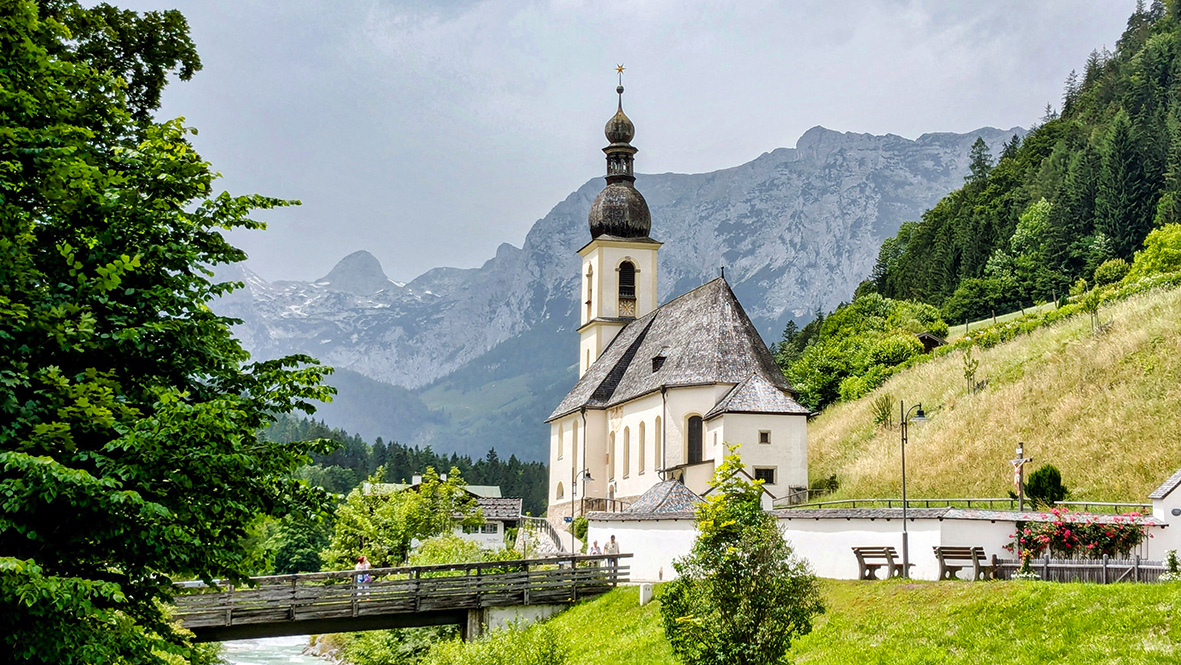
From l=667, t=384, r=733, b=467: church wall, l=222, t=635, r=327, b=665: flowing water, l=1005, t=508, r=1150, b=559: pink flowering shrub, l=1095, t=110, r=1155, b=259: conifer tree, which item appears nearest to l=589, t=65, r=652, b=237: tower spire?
l=667, t=384, r=733, b=467: church wall

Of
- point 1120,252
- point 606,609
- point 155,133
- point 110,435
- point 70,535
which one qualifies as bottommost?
point 606,609

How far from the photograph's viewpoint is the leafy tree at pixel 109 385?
10766 millimetres

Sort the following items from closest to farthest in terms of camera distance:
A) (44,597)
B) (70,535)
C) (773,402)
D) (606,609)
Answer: (44,597) < (70,535) < (606,609) < (773,402)

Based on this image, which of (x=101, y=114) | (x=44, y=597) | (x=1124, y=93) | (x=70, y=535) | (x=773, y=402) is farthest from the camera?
(x=1124, y=93)

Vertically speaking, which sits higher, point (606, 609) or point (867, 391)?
point (867, 391)

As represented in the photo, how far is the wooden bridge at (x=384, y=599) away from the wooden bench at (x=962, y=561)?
43.0ft

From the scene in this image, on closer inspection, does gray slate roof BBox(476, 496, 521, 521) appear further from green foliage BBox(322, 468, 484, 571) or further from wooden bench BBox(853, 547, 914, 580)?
wooden bench BBox(853, 547, 914, 580)

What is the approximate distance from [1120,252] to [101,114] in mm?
75788

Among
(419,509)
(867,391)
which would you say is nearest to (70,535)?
(419,509)

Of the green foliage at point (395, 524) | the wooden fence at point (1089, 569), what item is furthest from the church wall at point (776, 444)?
the wooden fence at point (1089, 569)

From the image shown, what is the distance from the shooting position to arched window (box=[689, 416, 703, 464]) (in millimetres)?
43406

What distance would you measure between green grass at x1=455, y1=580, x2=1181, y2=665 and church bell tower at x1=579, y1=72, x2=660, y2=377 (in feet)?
129

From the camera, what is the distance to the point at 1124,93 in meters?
89.8

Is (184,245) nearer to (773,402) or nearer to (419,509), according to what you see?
(773,402)
